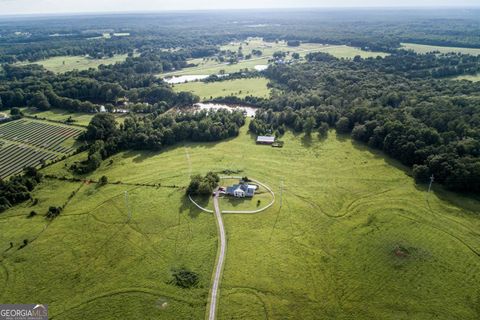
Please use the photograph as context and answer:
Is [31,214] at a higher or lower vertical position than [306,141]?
lower

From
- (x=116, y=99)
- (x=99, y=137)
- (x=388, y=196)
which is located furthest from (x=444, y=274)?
(x=116, y=99)

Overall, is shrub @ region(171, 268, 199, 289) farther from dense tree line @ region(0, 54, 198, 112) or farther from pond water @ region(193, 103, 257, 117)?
dense tree line @ region(0, 54, 198, 112)

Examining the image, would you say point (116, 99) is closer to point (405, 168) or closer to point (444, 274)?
point (405, 168)

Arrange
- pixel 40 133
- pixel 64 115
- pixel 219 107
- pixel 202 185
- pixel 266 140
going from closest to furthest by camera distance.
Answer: pixel 202 185, pixel 266 140, pixel 40 133, pixel 64 115, pixel 219 107

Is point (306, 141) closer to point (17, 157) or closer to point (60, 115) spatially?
point (17, 157)

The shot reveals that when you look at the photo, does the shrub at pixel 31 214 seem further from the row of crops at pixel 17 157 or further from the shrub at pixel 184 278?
the shrub at pixel 184 278

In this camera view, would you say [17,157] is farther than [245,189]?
Yes

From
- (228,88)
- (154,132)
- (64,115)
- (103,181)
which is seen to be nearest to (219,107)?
(228,88)

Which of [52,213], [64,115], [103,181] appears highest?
[103,181]
